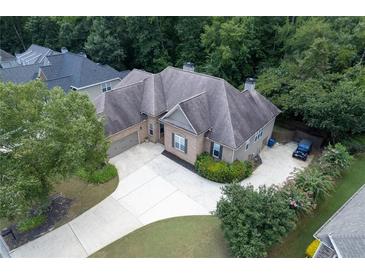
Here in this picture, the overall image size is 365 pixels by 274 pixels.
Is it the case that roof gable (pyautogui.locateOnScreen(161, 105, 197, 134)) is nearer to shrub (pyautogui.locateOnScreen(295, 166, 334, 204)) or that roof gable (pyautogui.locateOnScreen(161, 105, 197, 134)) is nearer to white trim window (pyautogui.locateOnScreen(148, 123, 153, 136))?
white trim window (pyautogui.locateOnScreen(148, 123, 153, 136))

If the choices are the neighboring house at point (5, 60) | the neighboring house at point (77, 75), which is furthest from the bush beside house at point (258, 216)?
the neighboring house at point (5, 60)

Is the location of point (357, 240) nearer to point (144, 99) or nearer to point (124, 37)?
point (144, 99)

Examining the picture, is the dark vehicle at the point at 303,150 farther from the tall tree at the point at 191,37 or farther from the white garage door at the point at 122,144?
the tall tree at the point at 191,37

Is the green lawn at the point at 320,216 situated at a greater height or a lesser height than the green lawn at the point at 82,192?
greater

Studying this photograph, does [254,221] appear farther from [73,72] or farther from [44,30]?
[44,30]

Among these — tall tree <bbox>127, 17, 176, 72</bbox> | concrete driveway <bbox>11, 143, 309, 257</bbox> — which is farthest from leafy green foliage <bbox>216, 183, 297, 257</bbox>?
tall tree <bbox>127, 17, 176, 72</bbox>

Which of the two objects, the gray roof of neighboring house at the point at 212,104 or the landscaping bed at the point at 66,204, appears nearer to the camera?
the landscaping bed at the point at 66,204
